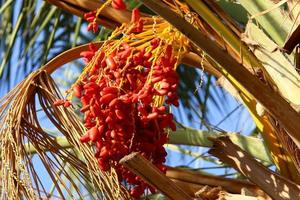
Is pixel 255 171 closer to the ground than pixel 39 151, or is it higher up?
closer to the ground

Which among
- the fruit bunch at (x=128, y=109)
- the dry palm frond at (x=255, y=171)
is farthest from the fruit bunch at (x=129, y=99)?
the dry palm frond at (x=255, y=171)

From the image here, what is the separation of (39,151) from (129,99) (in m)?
0.25

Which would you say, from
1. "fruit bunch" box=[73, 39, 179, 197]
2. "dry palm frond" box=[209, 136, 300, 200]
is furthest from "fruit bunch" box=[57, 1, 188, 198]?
"dry palm frond" box=[209, 136, 300, 200]

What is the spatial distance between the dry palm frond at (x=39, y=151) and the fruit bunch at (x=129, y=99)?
0.14 ft

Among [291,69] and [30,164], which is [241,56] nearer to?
[291,69]

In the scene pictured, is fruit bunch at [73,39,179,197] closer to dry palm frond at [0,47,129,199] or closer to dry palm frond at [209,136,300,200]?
dry palm frond at [0,47,129,199]

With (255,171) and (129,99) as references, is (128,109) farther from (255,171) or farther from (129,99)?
(255,171)

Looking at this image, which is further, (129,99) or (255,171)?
(255,171)

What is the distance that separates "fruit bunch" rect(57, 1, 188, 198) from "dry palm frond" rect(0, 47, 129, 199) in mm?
41

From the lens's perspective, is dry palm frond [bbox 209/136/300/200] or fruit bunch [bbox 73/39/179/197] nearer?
fruit bunch [bbox 73/39/179/197]

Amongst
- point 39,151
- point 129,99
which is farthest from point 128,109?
point 39,151

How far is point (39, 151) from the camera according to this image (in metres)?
1.47

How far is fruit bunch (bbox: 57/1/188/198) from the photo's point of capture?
1.31m

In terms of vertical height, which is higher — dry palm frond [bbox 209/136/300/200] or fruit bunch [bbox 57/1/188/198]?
fruit bunch [bbox 57/1/188/198]
